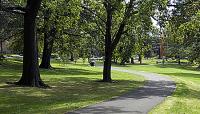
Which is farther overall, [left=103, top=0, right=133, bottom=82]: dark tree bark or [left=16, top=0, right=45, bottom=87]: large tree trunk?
[left=103, top=0, right=133, bottom=82]: dark tree bark

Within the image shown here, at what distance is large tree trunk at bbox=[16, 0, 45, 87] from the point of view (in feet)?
80.9

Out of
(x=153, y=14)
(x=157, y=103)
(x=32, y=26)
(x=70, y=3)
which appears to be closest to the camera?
(x=157, y=103)

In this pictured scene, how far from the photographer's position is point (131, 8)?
3241cm

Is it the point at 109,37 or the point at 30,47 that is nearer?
the point at 30,47

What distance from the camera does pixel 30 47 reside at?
2489 centimetres

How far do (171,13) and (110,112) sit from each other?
18.8 m

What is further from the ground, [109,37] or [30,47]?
[109,37]

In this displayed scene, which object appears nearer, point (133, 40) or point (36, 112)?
point (36, 112)

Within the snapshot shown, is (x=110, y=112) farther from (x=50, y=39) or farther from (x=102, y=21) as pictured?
(x=50, y=39)

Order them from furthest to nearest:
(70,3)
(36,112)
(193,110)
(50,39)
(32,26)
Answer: (50,39), (70,3), (32,26), (193,110), (36,112)

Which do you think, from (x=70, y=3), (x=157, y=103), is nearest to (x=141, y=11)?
(x=70, y=3)

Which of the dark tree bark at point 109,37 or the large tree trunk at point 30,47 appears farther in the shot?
the dark tree bark at point 109,37

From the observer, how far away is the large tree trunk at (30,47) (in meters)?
24.7

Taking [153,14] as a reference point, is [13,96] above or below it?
below
